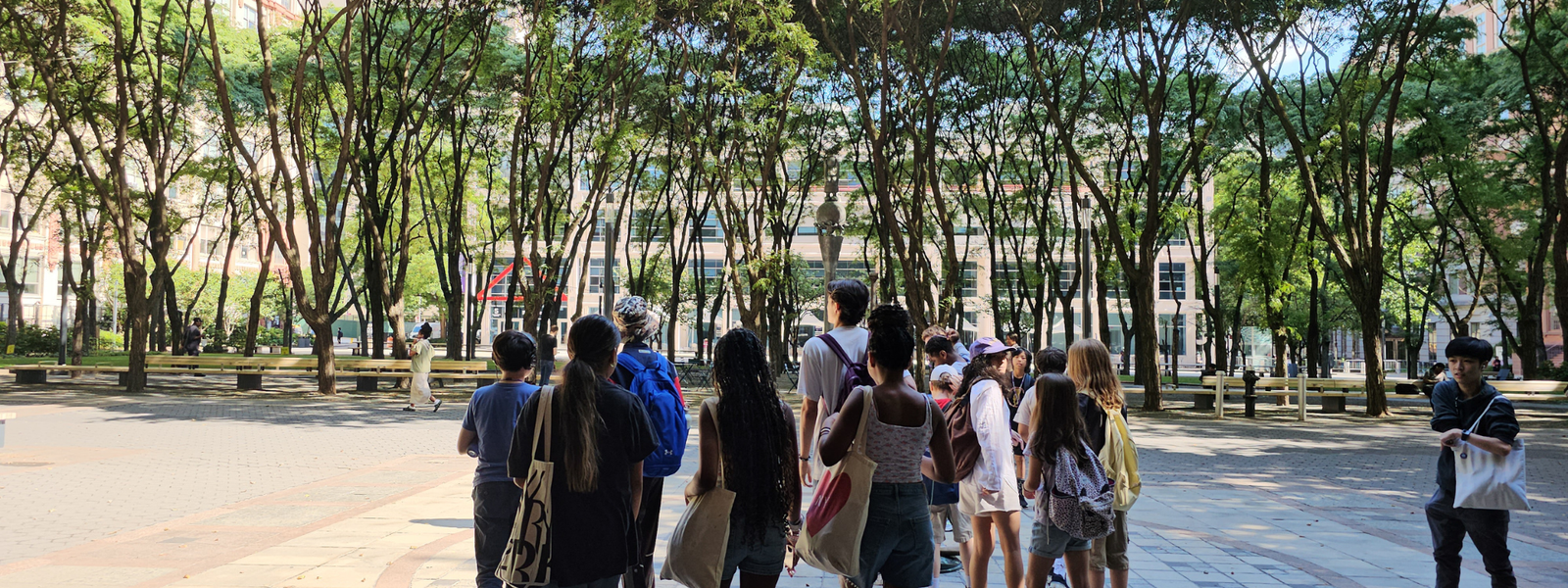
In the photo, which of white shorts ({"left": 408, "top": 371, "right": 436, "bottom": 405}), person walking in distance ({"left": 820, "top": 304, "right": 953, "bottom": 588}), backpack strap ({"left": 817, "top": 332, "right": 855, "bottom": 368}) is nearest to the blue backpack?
backpack strap ({"left": 817, "top": 332, "right": 855, "bottom": 368})

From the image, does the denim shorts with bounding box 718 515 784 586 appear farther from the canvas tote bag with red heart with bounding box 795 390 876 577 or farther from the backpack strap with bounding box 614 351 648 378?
the backpack strap with bounding box 614 351 648 378

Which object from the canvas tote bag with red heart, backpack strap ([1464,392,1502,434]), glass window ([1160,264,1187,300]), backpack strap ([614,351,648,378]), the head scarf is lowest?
the canvas tote bag with red heart

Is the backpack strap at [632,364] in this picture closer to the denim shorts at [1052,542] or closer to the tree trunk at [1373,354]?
the denim shorts at [1052,542]

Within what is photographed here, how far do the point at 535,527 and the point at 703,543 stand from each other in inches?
23.0

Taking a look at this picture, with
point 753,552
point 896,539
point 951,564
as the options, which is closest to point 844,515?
point 896,539

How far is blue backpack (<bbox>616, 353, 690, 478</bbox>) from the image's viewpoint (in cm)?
492

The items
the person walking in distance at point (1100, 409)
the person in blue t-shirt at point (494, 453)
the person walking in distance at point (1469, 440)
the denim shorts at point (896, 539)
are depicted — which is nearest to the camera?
the denim shorts at point (896, 539)

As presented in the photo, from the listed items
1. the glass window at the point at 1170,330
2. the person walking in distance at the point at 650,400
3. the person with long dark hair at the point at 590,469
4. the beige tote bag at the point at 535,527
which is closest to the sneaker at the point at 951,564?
the person walking in distance at the point at 650,400

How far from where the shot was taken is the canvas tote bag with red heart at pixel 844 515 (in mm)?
4039

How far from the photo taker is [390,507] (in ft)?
27.3

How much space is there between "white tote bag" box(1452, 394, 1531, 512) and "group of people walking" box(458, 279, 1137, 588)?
1.44 m

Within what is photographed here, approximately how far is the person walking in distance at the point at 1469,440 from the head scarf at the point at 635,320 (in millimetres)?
3653

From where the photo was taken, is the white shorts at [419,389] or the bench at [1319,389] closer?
the white shorts at [419,389]

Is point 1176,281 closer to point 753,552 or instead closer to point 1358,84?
point 1358,84
